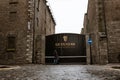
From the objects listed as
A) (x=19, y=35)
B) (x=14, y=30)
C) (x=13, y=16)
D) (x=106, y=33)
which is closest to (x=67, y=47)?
(x=106, y=33)

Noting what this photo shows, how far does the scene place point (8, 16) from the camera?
24188 mm

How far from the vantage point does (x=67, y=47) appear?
24.4 metres

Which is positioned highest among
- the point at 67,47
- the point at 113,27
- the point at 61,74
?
the point at 113,27

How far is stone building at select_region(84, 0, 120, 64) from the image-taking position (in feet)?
70.3

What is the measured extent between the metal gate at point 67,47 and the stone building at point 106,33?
1.49 m

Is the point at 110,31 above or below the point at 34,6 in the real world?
below

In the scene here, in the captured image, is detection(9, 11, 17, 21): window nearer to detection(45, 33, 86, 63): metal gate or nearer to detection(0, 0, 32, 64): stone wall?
detection(0, 0, 32, 64): stone wall

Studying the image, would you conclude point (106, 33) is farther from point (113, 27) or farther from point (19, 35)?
point (19, 35)

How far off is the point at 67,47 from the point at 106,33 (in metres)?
4.58

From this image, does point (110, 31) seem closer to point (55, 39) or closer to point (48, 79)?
point (55, 39)

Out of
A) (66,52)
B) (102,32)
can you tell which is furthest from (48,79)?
(66,52)

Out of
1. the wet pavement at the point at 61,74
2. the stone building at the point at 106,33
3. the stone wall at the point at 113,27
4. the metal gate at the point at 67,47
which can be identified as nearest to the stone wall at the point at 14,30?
the metal gate at the point at 67,47

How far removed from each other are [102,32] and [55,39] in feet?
17.7

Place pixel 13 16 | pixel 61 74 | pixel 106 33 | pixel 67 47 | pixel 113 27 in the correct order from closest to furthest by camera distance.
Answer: pixel 61 74
pixel 106 33
pixel 113 27
pixel 13 16
pixel 67 47
